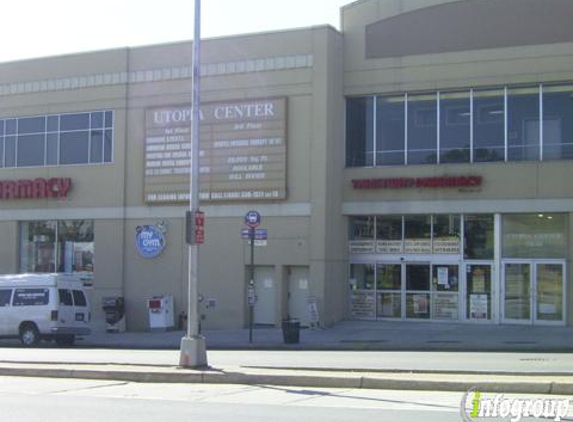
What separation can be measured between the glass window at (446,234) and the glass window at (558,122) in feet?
12.3

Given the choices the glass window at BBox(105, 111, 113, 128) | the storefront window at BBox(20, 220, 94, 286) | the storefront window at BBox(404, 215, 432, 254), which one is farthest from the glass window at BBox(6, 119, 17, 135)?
the storefront window at BBox(404, 215, 432, 254)

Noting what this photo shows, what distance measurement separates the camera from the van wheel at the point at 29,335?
26.3 metres

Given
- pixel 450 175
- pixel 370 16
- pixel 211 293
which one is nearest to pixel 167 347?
pixel 211 293

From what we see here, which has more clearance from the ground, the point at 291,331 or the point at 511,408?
the point at 511,408

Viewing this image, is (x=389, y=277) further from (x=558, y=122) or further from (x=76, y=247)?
(x=76, y=247)

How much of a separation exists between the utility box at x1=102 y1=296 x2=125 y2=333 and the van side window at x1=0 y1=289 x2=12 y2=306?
14.8 ft

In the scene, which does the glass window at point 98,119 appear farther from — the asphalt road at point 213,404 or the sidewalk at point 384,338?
the asphalt road at point 213,404

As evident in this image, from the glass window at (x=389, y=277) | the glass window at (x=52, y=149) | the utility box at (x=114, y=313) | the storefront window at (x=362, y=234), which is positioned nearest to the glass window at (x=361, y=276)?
the glass window at (x=389, y=277)

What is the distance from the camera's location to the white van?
85.8ft

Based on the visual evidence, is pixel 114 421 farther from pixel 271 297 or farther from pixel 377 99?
pixel 377 99

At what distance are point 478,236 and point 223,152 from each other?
9572 mm

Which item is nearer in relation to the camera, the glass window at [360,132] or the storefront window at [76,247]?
the glass window at [360,132]

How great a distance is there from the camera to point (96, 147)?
108ft

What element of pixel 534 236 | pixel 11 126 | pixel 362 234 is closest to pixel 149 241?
pixel 362 234
